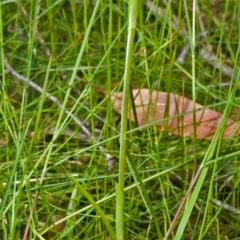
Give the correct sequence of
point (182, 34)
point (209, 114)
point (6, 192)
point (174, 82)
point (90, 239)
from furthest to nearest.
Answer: point (182, 34) → point (174, 82) → point (209, 114) → point (90, 239) → point (6, 192)

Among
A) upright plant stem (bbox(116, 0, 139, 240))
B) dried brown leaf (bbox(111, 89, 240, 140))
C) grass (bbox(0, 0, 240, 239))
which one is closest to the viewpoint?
upright plant stem (bbox(116, 0, 139, 240))

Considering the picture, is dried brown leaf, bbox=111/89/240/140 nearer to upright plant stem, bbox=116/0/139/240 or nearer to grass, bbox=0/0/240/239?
grass, bbox=0/0/240/239

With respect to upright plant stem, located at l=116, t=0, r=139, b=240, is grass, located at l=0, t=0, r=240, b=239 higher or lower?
lower

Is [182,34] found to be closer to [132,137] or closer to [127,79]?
[132,137]

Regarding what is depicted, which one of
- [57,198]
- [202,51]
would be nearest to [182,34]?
[202,51]

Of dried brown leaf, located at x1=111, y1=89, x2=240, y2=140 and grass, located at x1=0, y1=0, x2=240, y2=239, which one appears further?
dried brown leaf, located at x1=111, y1=89, x2=240, y2=140

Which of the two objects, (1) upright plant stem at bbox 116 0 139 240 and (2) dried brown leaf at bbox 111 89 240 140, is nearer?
(1) upright plant stem at bbox 116 0 139 240

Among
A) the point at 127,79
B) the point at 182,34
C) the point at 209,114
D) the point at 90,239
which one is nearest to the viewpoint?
the point at 127,79

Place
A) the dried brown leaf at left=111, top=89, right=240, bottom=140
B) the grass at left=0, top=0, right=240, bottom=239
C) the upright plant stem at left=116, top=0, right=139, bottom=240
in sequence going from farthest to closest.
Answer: the dried brown leaf at left=111, top=89, right=240, bottom=140 → the grass at left=0, top=0, right=240, bottom=239 → the upright plant stem at left=116, top=0, right=139, bottom=240

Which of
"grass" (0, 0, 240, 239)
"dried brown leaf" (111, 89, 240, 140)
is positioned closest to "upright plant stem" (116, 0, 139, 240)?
"grass" (0, 0, 240, 239)

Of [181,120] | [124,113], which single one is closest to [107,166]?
[181,120]

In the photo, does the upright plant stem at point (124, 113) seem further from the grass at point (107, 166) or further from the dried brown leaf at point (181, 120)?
the dried brown leaf at point (181, 120)
